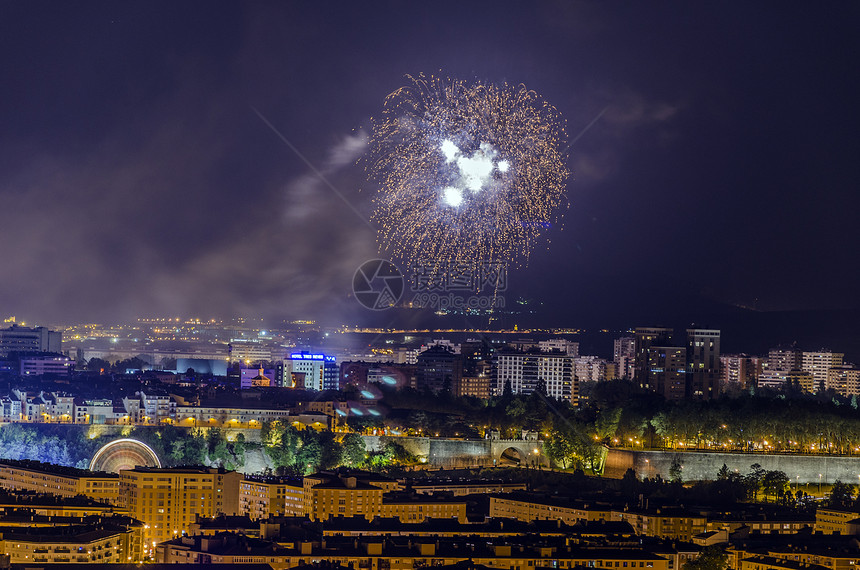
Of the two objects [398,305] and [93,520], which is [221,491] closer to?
[93,520]

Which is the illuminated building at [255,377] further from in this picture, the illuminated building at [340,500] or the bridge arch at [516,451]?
the illuminated building at [340,500]

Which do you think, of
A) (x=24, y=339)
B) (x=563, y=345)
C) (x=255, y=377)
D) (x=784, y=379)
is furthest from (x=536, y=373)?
(x=24, y=339)

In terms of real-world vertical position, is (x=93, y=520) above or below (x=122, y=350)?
below

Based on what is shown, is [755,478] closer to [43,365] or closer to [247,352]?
[43,365]

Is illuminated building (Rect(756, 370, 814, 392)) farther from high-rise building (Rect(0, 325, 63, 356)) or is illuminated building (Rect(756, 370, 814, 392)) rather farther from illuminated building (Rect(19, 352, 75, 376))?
high-rise building (Rect(0, 325, 63, 356))

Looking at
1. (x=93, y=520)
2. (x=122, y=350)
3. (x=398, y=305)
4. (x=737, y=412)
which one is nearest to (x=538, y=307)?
(x=398, y=305)

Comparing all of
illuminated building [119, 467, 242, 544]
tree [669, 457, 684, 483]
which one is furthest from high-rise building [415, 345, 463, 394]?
illuminated building [119, 467, 242, 544]

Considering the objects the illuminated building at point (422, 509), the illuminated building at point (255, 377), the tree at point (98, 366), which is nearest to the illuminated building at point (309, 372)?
the illuminated building at point (255, 377)
